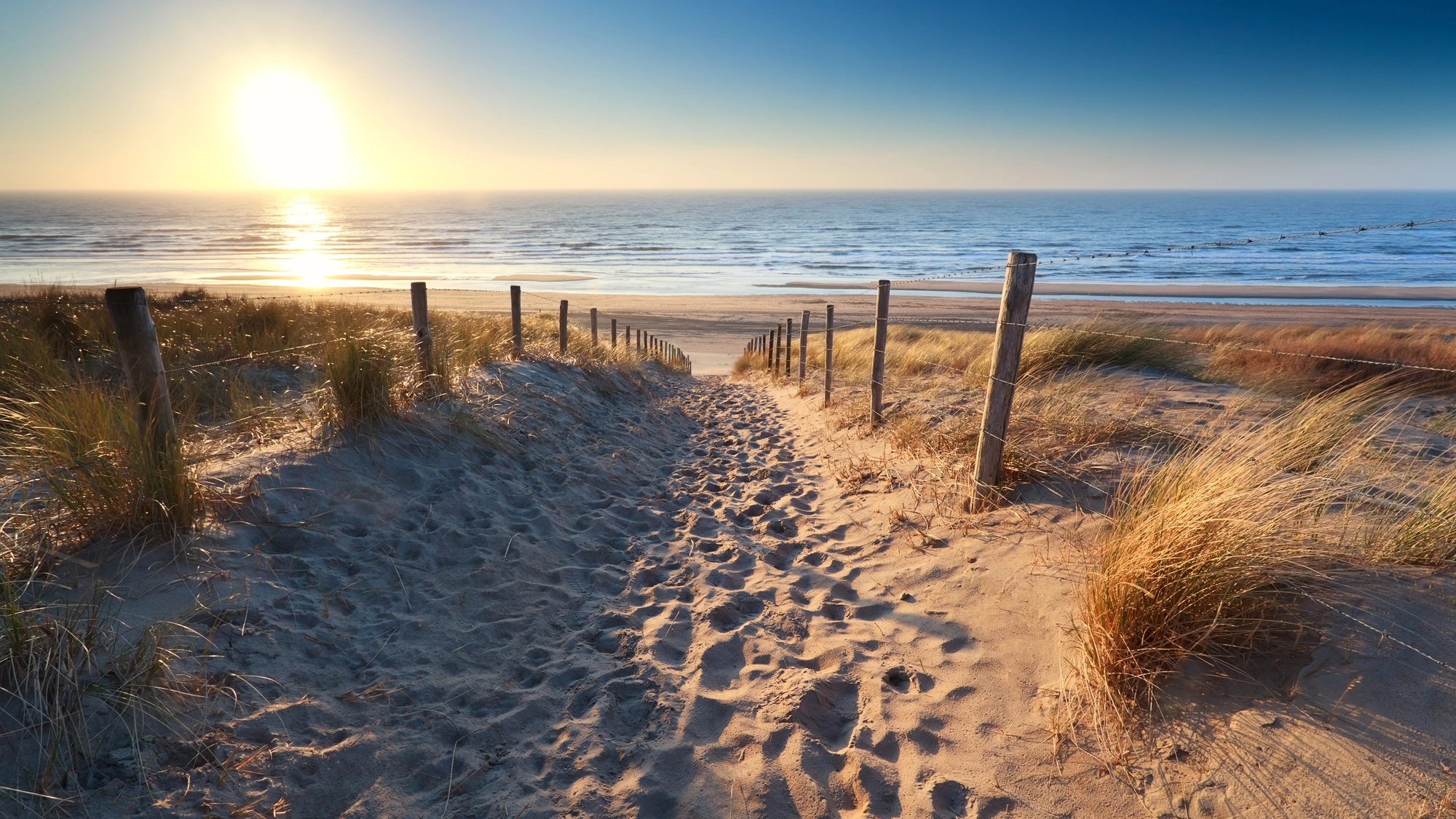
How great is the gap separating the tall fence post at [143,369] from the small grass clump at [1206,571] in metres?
4.41

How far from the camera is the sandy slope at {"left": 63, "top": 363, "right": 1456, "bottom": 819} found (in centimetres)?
230

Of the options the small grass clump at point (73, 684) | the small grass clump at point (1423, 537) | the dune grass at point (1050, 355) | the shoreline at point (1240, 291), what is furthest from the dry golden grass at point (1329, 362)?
the shoreline at point (1240, 291)

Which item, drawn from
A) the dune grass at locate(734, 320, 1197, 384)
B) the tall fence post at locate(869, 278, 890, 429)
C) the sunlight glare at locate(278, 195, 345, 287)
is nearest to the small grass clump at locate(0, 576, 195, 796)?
the tall fence post at locate(869, 278, 890, 429)

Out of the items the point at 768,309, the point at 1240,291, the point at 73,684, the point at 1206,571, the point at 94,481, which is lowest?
the point at 768,309

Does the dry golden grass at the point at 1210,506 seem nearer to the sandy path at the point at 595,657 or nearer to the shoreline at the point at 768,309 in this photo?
the sandy path at the point at 595,657

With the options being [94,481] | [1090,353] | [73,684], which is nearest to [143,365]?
[94,481]

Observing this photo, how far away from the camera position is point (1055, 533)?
13.0 feet

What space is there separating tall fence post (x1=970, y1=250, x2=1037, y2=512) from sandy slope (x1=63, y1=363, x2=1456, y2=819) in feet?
0.80

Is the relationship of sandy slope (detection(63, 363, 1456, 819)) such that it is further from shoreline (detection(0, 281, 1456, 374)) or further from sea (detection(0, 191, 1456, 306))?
shoreline (detection(0, 281, 1456, 374))

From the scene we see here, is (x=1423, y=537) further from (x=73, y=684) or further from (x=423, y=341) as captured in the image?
(x=423, y=341)

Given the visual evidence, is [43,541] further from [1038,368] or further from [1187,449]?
[1038,368]

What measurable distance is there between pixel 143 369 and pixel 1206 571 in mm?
4938

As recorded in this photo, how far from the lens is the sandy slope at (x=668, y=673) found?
2.30 meters

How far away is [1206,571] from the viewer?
271 centimetres
